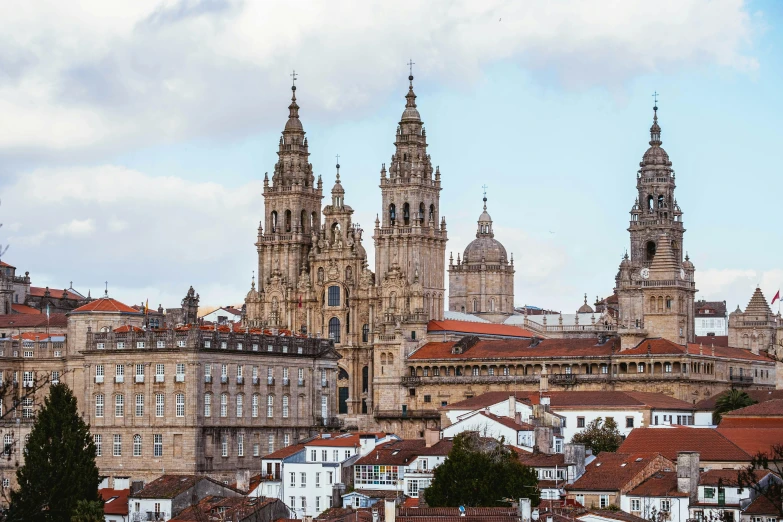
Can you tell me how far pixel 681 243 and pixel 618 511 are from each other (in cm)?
9987

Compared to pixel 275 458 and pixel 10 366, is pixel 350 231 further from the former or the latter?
pixel 275 458

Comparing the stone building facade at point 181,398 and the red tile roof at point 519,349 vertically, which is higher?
the red tile roof at point 519,349

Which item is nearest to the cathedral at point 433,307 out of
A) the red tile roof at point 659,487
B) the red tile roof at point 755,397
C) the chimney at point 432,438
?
the red tile roof at point 755,397

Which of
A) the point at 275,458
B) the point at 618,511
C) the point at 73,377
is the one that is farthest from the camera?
the point at 73,377

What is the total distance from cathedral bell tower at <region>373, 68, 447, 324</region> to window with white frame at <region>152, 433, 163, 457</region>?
4430cm

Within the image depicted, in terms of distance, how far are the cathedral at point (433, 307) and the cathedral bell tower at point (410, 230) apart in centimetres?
13

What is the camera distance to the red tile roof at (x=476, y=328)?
168m

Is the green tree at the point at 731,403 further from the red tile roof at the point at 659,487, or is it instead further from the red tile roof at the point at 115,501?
the red tile roof at the point at 115,501

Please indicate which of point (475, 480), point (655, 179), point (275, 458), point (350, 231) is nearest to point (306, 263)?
point (350, 231)

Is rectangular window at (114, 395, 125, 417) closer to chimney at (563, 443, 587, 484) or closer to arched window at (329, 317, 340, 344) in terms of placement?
chimney at (563, 443, 587, 484)

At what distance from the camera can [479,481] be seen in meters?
93.4

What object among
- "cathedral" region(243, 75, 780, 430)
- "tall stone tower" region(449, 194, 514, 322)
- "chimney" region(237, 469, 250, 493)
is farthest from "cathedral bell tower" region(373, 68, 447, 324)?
"chimney" region(237, 469, 250, 493)

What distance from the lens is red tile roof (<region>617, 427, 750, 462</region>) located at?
103500mm

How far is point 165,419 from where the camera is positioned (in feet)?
422
